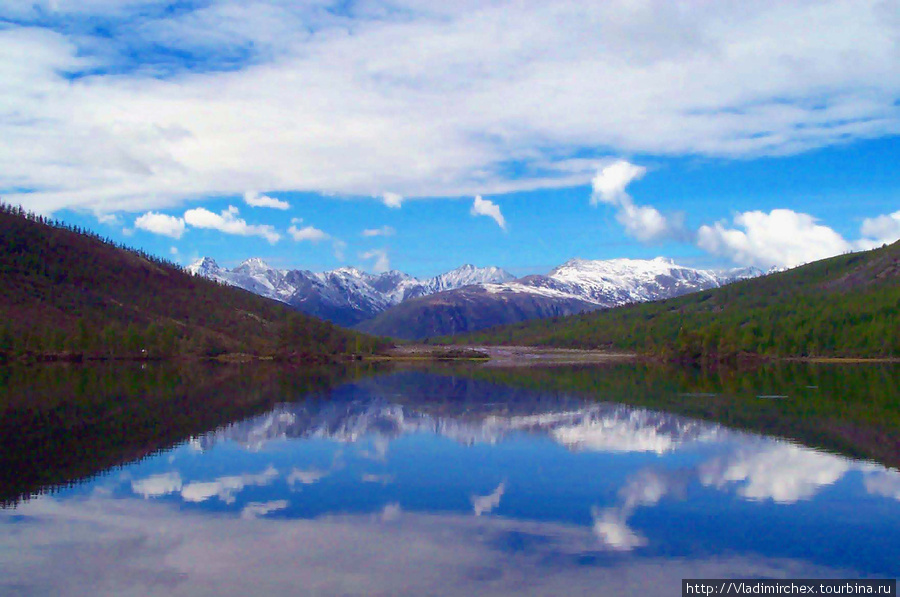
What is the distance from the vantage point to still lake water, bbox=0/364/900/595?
62.3 feet

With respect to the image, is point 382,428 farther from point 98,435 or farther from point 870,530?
point 870,530

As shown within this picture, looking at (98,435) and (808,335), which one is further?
(808,335)

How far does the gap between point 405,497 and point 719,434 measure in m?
22.6

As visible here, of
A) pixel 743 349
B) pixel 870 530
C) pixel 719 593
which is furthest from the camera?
pixel 743 349

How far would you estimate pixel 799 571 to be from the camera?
19.0 meters

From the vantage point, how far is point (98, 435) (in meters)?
40.0

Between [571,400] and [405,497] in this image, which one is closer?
[405,497]

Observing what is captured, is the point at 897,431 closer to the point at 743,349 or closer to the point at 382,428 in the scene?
the point at 382,428

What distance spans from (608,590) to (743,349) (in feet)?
565

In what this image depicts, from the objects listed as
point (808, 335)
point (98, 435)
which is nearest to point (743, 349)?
point (808, 335)

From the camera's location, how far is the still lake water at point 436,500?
19.0 meters

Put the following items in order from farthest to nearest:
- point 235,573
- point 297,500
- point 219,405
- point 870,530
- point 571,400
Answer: point 571,400 < point 219,405 < point 297,500 < point 870,530 < point 235,573

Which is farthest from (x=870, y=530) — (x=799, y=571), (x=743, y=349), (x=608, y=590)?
(x=743, y=349)

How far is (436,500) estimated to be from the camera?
88.0ft
